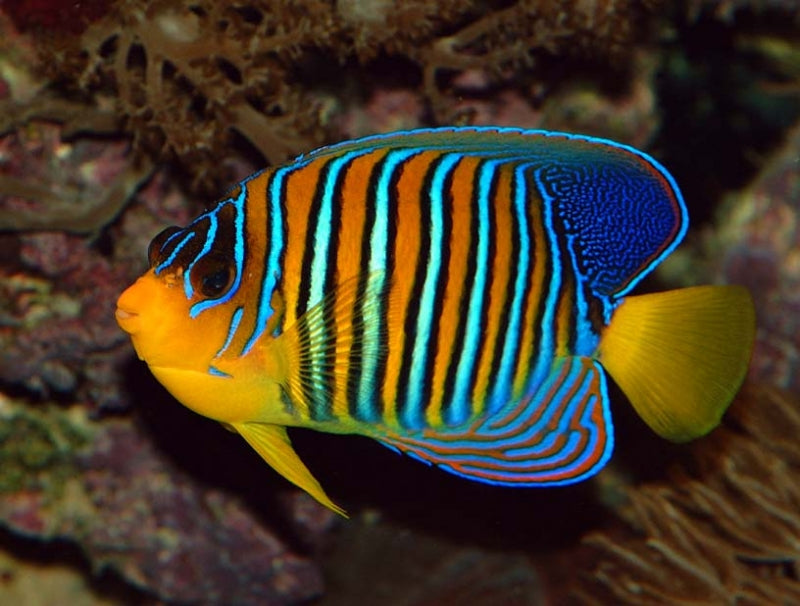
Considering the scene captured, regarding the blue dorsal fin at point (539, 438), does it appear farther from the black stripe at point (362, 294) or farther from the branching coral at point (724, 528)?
the branching coral at point (724, 528)

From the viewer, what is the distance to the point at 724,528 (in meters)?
3.63

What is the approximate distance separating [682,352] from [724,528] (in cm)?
211

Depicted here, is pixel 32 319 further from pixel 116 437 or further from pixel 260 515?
pixel 260 515

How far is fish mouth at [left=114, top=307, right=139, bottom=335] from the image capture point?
167cm

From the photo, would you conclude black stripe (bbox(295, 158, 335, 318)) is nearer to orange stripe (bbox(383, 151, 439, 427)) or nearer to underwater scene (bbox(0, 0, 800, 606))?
underwater scene (bbox(0, 0, 800, 606))

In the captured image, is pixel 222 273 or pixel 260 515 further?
pixel 260 515

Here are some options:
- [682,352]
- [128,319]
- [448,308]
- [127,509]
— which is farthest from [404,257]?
[127,509]

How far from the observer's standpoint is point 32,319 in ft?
10.3

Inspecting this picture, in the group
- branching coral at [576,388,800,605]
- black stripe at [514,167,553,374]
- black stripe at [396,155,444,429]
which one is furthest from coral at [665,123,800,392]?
black stripe at [396,155,444,429]

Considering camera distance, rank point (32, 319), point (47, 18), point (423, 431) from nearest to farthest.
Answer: point (423, 431) → point (47, 18) → point (32, 319)

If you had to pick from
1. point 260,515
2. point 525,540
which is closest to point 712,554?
point 525,540

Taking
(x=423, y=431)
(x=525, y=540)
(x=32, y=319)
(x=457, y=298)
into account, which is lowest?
(x=525, y=540)

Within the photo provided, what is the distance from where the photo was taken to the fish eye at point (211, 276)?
170 cm

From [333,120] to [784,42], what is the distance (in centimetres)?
324
